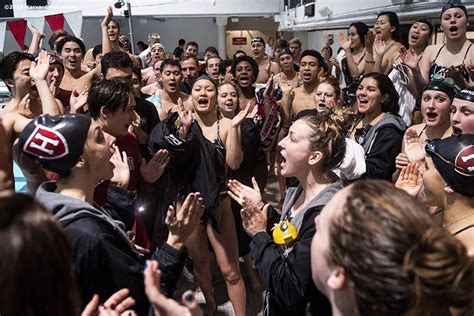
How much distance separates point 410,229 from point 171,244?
905mm

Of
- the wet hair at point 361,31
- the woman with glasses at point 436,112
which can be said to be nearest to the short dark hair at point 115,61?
the woman with glasses at point 436,112

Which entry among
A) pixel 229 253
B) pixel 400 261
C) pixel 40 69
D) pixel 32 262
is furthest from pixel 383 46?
pixel 32 262

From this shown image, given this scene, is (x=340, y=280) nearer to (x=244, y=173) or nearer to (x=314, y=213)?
(x=314, y=213)

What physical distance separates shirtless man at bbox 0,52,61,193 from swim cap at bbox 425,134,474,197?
1.95 metres

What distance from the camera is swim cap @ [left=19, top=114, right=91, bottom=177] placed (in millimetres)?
1525

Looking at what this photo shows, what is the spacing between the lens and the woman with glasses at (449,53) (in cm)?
377

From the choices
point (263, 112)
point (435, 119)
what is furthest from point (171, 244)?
point (263, 112)

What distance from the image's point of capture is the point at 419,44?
4527 mm

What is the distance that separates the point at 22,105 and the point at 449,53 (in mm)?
3518

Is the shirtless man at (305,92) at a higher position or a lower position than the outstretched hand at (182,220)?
higher

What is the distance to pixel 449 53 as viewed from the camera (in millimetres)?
3900

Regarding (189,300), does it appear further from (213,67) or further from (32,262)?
(213,67)

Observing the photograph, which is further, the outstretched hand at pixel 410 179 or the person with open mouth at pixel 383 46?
the person with open mouth at pixel 383 46

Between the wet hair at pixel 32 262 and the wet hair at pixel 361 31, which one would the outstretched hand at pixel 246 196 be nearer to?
the wet hair at pixel 32 262
